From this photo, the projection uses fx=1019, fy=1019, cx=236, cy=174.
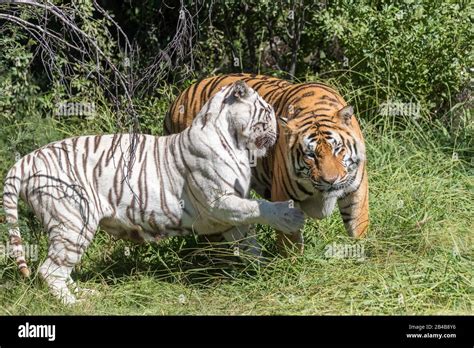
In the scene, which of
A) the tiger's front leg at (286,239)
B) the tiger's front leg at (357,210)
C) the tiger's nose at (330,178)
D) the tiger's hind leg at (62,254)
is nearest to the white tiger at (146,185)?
the tiger's hind leg at (62,254)

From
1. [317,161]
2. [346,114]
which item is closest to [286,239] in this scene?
[317,161]

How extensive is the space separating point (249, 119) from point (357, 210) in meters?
0.86

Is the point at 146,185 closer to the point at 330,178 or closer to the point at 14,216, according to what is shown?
the point at 14,216

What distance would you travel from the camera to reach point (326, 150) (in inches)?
227

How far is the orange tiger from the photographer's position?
5.79 metres

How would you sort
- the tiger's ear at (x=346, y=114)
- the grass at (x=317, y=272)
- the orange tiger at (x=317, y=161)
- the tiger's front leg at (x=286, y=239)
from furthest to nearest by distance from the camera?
the tiger's front leg at (x=286, y=239) → the tiger's ear at (x=346, y=114) → the orange tiger at (x=317, y=161) → the grass at (x=317, y=272)

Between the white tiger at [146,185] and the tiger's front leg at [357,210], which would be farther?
the tiger's front leg at [357,210]

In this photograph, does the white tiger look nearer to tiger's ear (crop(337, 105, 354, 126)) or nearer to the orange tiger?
the orange tiger

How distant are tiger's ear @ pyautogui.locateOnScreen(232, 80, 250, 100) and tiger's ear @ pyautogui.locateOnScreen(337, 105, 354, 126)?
0.56 m

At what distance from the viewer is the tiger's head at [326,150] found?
5.72 metres

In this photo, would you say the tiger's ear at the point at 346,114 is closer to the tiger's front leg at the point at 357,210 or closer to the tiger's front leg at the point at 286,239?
the tiger's front leg at the point at 357,210

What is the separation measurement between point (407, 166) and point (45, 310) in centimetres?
300

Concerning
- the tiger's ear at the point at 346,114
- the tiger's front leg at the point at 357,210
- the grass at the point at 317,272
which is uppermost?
the tiger's ear at the point at 346,114

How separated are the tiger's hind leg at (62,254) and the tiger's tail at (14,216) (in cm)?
12
